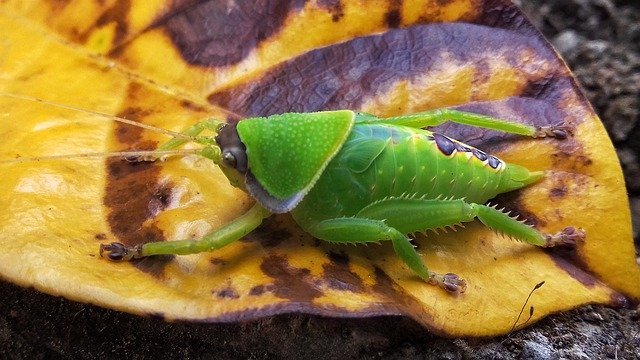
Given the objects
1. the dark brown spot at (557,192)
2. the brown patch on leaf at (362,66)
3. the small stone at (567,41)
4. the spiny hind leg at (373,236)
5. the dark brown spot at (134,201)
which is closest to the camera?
the dark brown spot at (134,201)

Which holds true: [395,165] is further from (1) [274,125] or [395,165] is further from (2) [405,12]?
(2) [405,12]

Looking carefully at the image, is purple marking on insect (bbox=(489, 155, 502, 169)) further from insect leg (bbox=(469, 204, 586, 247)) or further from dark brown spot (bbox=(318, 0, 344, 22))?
dark brown spot (bbox=(318, 0, 344, 22))

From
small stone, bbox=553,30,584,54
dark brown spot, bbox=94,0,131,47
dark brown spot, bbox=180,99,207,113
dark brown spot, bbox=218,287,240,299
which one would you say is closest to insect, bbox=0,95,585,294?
dark brown spot, bbox=180,99,207,113

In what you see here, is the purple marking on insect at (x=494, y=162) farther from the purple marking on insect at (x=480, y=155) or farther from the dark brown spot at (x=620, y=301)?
the dark brown spot at (x=620, y=301)

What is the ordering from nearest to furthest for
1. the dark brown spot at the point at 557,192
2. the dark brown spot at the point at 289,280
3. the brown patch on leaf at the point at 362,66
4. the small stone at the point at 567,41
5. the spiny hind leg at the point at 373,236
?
the dark brown spot at the point at 289,280 < the spiny hind leg at the point at 373,236 < the dark brown spot at the point at 557,192 < the brown patch on leaf at the point at 362,66 < the small stone at the point at 567,41

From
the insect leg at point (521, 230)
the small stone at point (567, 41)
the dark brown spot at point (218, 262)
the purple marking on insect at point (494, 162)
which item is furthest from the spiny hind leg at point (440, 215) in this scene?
the small stone at point (567, 41)

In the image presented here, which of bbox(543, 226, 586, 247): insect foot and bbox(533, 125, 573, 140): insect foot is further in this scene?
bbox(533, 125, 573, 140): insect foot

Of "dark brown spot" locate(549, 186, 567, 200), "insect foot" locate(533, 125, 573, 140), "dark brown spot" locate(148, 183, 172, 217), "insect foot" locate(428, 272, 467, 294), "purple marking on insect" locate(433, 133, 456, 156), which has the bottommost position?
"insect foot" locate(428, 272, 467, 294)
